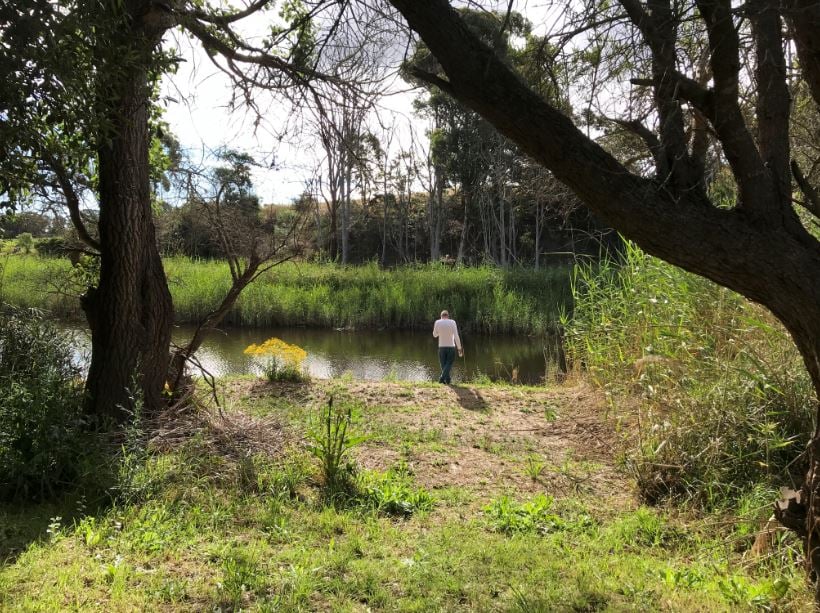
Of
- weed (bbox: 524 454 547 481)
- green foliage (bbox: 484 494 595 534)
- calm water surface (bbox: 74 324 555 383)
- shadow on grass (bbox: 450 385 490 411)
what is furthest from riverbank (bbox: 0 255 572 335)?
green foliage (bbox: 484 494 595 534)

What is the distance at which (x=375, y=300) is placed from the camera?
2133cm

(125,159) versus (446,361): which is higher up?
(125,159)

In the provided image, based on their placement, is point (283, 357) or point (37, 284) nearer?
point (37, 284)

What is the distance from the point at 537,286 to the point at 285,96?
686 inches

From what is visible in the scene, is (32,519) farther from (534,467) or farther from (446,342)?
(446,342)

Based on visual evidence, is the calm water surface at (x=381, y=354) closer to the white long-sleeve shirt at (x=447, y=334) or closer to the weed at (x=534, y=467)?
the white long-sleeve shirt at (x=447, y=334)

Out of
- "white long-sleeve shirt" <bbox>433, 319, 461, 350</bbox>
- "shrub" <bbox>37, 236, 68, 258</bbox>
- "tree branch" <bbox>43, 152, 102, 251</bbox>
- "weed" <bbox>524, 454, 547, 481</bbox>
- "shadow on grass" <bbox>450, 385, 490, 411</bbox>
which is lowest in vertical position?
"shadow on grass" <bbox>450, 385, 490, 411</bbox>

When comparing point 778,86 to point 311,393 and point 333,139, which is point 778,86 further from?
point 311,393

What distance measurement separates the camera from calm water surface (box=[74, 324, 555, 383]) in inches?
551

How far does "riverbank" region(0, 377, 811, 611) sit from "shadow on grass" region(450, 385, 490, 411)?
7.15ft

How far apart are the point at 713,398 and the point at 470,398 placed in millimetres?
4252

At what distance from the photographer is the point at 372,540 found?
388cm

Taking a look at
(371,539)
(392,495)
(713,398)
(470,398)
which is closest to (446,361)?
(470,398)

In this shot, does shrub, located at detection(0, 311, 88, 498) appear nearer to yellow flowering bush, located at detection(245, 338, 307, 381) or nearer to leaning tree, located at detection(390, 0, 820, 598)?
leaning tree, located at detection(390, 0, 820, 598)
